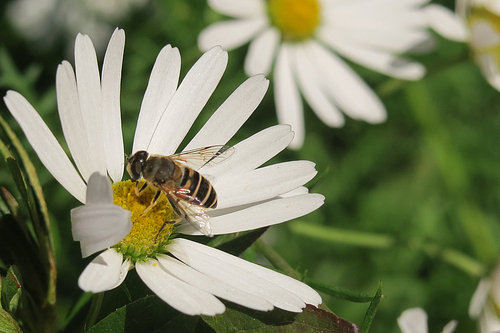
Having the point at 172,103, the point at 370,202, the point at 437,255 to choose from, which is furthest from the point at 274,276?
the point at 370,202

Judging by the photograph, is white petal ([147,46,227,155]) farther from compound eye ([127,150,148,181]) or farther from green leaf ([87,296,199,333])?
green leaf ([87,296,199,333])

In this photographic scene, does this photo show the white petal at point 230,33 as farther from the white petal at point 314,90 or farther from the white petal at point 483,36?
the white petal at point 483,36

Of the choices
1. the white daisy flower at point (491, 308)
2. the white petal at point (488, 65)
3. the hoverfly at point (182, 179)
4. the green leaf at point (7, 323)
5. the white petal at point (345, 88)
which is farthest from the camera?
the white petal at point (345, 88)

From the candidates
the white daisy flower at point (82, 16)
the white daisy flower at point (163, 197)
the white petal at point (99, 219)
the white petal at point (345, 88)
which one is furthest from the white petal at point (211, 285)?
the white daisy flower at point (82, 16)

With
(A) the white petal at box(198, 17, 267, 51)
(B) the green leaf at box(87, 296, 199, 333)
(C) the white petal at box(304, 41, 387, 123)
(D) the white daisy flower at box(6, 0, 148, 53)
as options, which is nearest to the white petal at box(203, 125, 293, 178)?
(B) the green leaf at box(87, 296, 199, 333)

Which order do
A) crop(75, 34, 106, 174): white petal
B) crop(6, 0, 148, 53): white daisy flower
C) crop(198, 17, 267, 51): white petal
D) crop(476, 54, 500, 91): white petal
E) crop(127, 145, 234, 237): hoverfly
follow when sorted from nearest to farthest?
crop(75, 34, 106, 174): white petal
crop(127, 145, 234, 237): hoverfly
crop(198, 17, 267, 51): white petal
crop(476, 54, 500, 91): white petal
crop(6, 0, 148, 53): white daisy flower
